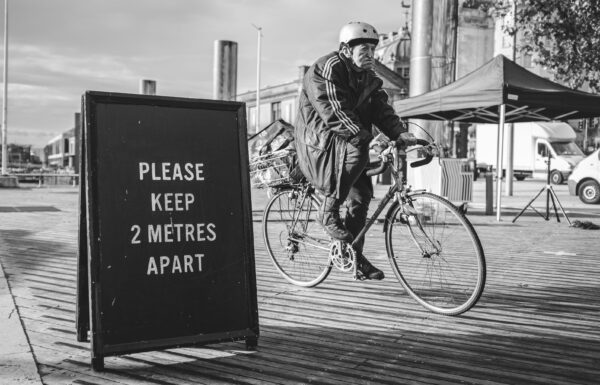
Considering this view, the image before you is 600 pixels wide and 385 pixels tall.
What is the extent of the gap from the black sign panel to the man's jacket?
1009 mm

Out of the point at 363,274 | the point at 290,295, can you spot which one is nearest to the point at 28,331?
the point at 290,295

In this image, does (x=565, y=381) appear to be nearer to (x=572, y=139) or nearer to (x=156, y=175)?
(x=156, y=175)

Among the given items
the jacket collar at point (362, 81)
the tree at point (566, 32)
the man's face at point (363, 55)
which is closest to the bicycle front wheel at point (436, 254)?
the jacket collar at point (362, 81)

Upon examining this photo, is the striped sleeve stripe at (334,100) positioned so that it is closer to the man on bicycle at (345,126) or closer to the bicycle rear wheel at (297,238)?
the man on bicycle at (345,126)

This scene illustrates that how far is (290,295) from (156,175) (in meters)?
1.94

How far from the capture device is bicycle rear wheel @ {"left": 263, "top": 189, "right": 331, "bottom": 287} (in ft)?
16.4

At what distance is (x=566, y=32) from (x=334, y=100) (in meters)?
14.3

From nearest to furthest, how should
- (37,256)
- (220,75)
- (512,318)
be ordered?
1. (512,318)
2. (37,256)
3. (220,75)

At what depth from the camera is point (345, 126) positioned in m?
4.28

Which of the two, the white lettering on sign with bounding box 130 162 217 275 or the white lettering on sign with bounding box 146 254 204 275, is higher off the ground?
the white lettering on sign with bounding box 130 162 217 275

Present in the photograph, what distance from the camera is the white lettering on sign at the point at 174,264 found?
A: 124 inches

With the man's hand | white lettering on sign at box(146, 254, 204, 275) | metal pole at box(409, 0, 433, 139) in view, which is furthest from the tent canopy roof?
white lettering on sign at box(146, 254, 204, 275)

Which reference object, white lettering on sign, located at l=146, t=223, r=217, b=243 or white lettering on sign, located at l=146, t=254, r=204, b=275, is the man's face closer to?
white lettering on sign, located at l=146, t=223, r=217, b=243

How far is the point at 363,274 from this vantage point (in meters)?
4.56
